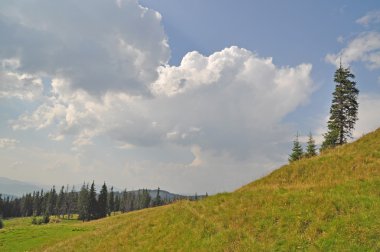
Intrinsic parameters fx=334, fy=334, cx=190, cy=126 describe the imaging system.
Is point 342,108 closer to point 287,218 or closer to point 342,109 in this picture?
point 342,109

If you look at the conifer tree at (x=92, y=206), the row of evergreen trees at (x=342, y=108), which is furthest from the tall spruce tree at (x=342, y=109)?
the conifer tree at (x=92, y=206)

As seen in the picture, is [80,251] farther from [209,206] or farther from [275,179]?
[275,179]

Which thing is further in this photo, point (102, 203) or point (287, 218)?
→ point (102, 203)

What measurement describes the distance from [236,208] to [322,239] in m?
8.16

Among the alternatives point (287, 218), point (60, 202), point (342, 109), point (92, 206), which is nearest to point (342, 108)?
point (342, 109)

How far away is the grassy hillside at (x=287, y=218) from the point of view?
1682cm

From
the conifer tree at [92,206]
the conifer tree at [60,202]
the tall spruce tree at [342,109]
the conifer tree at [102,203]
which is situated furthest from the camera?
the conifer tree at [60,202]

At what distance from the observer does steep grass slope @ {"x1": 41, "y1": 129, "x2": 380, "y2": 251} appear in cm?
1681

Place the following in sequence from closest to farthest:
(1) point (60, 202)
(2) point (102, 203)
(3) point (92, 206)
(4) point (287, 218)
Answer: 1. (4) point (287, 218)
2. (3) point (92, 206)
3. (2) point (102, 203)
4. (1) point (60, 202)

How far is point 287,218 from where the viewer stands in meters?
19.6

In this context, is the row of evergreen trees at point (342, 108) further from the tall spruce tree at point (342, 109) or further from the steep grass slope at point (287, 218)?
the steep grass slope at point (287, 218)

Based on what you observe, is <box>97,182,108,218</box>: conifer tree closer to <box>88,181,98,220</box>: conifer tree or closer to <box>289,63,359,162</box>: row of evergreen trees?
<box>88,181,98,220</box>: conifer tree

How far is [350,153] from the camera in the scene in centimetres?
3134

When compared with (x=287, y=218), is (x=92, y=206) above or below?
above
